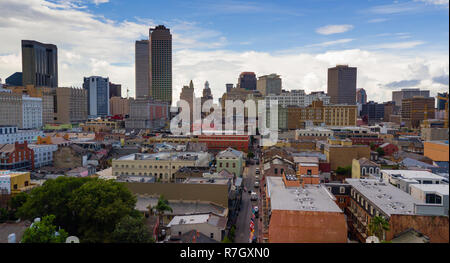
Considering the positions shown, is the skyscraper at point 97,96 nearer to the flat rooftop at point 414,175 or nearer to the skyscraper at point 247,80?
the skyscraper at point 247,80

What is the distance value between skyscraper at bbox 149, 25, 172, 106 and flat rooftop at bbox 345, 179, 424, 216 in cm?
8600

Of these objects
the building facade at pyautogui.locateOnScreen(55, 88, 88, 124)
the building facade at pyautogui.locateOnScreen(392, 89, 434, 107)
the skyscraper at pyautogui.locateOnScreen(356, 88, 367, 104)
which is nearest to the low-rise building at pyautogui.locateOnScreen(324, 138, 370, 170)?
the building facade at pyautogui.locateOnScreen(55, 88, 88, 124)

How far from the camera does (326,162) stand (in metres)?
28.0

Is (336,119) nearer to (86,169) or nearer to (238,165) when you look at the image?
(238,165)

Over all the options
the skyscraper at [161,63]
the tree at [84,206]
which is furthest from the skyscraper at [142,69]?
the tree at [84,206]

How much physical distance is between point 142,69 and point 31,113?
52721 mm

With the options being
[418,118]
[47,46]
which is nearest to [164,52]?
[47,46]

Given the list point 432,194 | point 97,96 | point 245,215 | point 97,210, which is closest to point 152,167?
point 245,215

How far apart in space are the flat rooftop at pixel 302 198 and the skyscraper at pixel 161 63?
86162 mm

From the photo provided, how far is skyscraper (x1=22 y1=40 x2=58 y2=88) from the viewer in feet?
333

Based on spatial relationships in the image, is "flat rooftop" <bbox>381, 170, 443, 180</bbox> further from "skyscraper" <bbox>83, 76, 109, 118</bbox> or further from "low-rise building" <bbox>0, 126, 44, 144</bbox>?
"skyscraper" <bbox>83, 76, 109, 118</bbox>

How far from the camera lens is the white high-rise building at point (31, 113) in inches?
2384

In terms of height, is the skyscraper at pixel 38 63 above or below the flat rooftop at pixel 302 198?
above

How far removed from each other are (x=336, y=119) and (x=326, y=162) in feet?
121
